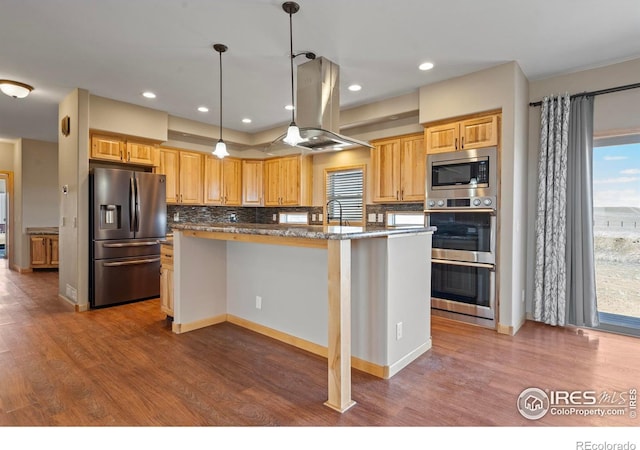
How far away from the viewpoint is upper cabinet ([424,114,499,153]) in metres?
3.57

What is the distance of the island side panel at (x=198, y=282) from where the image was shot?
341cm

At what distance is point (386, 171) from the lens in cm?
472

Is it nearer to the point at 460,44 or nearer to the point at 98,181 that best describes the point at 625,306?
the point at 460,44

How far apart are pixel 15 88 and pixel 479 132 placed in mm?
5202

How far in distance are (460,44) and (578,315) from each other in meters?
2.89

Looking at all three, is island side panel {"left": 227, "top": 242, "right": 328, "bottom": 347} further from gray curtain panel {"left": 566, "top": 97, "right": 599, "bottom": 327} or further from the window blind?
gray curtain panel {"left": 566, "top": 97, "right": 599, "bottom": 327}

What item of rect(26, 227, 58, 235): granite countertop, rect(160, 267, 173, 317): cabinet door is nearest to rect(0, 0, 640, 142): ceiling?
rect(160, 267, 173, 317): cabinet door

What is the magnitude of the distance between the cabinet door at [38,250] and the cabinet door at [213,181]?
3969 millimetres

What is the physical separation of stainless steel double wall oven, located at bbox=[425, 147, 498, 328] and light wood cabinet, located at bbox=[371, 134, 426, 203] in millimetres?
373

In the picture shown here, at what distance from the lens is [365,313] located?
2592mm

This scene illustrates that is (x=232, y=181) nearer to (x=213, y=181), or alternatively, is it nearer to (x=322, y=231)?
(x=213, y=181)

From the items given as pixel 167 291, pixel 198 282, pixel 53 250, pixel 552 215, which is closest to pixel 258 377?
pixel 198 282
